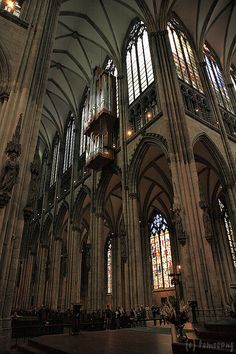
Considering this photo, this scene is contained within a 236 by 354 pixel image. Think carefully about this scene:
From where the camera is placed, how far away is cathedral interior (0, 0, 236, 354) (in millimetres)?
9219

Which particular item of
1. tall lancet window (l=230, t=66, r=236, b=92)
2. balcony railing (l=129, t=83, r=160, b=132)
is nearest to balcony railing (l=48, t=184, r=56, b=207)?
balcony railing (l=129, t=83, r=160, b=132)

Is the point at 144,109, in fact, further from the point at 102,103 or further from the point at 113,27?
the point at 113,27

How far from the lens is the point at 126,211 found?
555 inches

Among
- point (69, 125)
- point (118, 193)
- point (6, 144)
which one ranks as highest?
point (69, 125)

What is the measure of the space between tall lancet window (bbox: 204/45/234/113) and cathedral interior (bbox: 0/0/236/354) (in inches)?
5.9

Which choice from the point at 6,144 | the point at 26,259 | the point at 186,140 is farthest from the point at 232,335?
the point at 26,259

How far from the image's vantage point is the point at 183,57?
1830cm

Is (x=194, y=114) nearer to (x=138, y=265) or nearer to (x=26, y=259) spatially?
(x=138, y=265)

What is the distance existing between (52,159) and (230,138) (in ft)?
65.4

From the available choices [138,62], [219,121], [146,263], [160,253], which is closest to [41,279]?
[146,263]

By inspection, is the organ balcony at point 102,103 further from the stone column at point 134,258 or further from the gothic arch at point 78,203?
the stone column at point 134,258

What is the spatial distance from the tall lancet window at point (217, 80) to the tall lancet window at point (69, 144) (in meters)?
13.7

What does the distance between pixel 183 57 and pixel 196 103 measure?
4927 mm

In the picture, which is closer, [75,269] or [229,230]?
[75,269]
